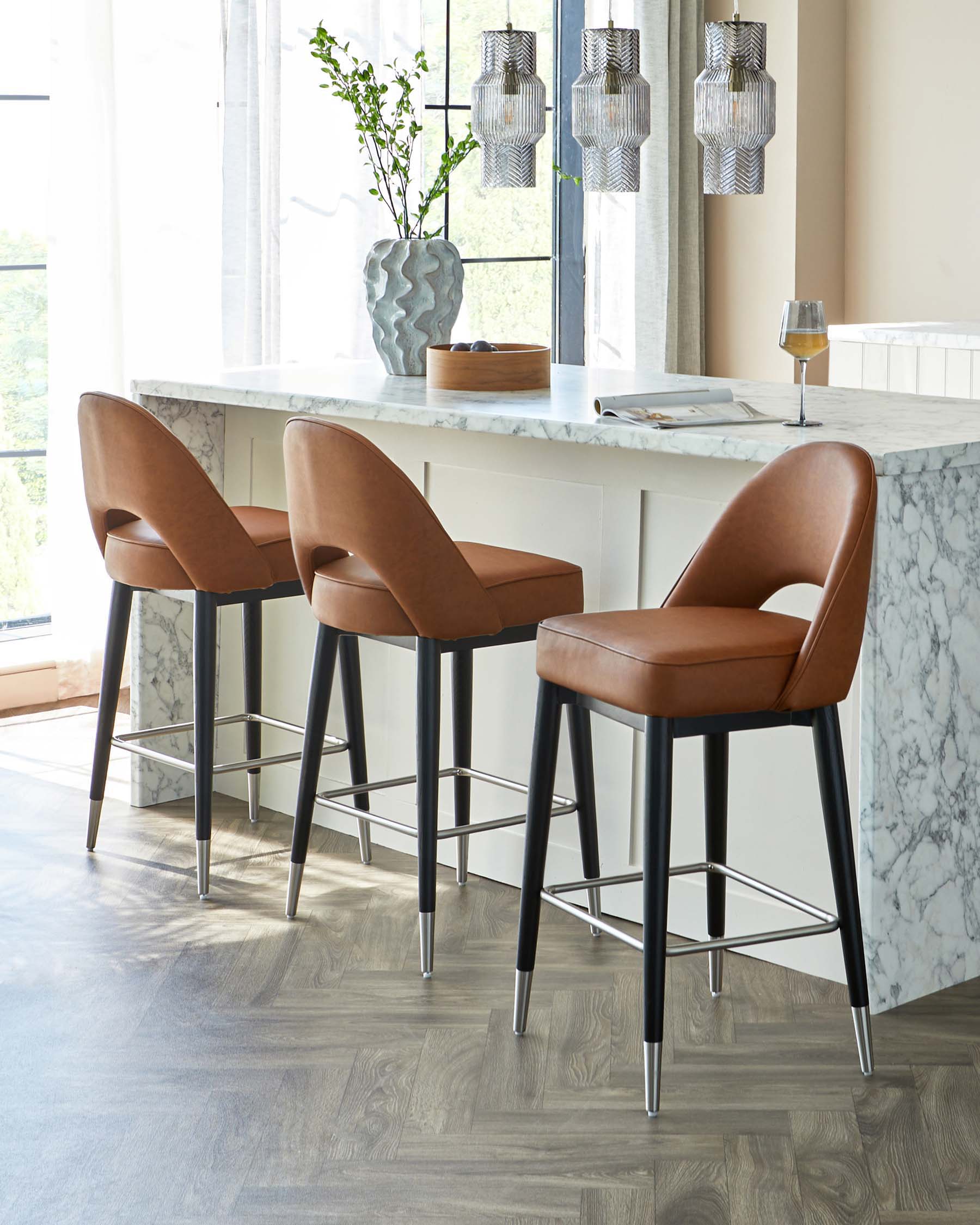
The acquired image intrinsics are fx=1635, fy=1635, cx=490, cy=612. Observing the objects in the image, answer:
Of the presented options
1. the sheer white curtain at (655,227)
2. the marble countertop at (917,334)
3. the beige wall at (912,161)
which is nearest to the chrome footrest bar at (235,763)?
the marble countertop at (917,334)

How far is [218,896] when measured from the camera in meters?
3.49

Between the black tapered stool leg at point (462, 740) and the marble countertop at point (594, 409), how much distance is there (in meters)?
0.50

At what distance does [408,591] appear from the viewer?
115 inches

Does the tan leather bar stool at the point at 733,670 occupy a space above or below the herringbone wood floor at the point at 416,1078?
above

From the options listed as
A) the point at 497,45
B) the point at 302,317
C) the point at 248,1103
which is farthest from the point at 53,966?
the point at 302,317

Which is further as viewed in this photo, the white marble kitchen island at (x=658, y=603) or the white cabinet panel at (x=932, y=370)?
→ the white cabinet panel at (x=932, y=370)

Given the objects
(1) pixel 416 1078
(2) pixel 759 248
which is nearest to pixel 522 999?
(1) pixel 416 1078

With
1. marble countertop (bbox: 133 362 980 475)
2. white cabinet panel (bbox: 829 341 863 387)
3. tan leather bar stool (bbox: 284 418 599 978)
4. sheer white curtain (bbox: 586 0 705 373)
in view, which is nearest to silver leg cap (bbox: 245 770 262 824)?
tan leather bar stool (bbox: 284 418 599 978)

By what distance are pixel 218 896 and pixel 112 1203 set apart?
1.24 meters

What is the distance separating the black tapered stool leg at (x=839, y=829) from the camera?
8.34 ft

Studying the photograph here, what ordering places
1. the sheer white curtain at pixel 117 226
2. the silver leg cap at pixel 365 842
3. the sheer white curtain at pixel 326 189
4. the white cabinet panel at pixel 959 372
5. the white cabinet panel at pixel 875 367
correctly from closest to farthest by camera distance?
the silver leg cap at pixel 365 842 < the sheer white curtain at pixel 117 226 < the white cabinet panel at pixel 959 372 < the sheer white curtain at pixel 326 189 < the white cabinet panel at pixel 875 367

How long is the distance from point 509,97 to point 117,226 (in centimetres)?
173

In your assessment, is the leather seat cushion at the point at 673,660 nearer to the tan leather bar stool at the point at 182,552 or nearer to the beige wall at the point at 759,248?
the tan leather bar stool at the point at 182,552

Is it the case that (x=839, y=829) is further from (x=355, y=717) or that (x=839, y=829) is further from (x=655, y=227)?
(x=655, y=227)
